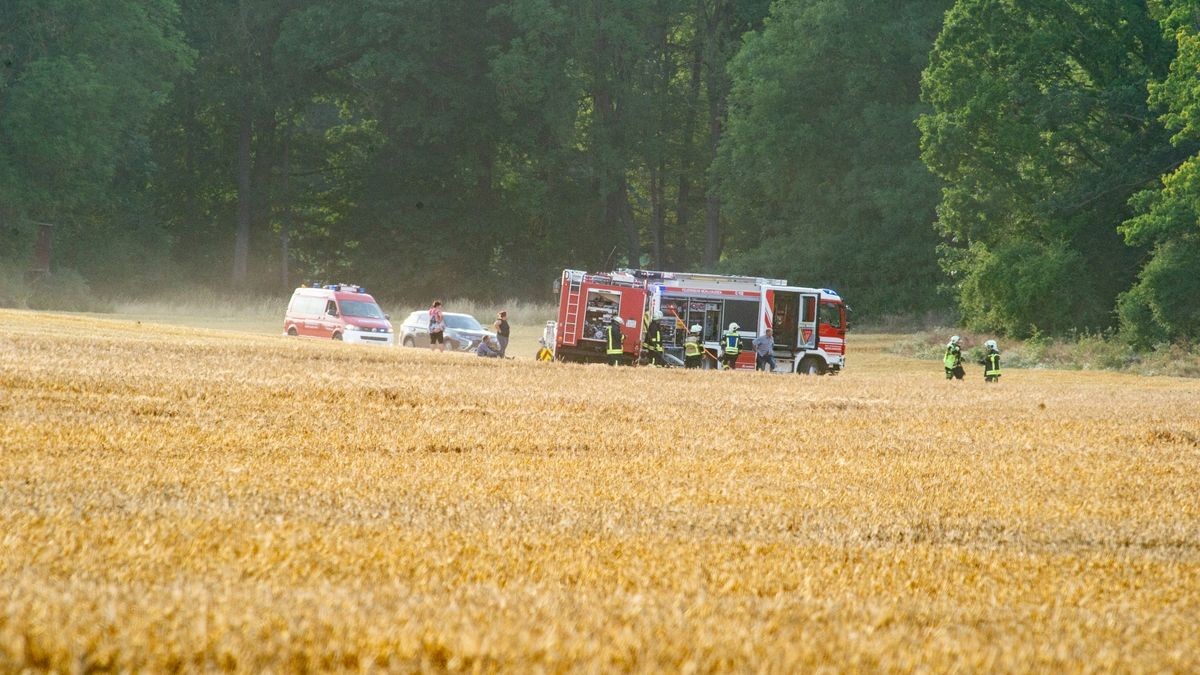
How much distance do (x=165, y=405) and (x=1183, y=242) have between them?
3884 centimetres

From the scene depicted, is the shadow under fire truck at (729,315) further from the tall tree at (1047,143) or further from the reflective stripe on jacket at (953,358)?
the tall tree at (1047,143)

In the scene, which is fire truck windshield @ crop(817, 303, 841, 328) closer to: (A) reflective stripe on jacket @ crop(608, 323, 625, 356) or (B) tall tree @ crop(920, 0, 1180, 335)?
(A) reflective stripe on jacket @ crop(608, 323, 625, 356)

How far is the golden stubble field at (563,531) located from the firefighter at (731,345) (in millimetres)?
16725

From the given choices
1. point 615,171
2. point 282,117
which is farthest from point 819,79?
point 282,117

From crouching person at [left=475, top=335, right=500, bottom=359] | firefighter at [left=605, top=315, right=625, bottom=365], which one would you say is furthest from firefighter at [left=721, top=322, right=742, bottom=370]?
crouching person at [left=475, top=335, right=500, bottom=359]

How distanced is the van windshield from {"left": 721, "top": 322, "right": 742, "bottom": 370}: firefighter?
10.7m

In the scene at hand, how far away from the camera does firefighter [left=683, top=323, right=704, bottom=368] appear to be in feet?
127

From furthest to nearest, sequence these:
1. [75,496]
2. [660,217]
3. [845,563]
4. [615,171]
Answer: [660,217]
[615,171]
[75,496]
[845,563]

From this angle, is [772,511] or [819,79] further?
[819,79]

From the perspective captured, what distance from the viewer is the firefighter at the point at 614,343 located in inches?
1538

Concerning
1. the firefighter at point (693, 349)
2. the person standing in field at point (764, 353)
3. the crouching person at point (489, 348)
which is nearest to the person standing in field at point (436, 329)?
the crouching person at point (489, 348)

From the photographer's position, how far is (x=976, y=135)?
5350 centimetres

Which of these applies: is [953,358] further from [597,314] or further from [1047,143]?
[1047,143]

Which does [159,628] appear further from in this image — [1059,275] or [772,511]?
[1059,275]
